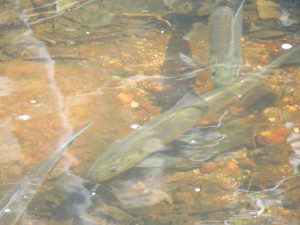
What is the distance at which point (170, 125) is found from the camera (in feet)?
12.1

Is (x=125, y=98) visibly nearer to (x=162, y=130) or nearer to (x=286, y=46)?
(x=162, y=130)

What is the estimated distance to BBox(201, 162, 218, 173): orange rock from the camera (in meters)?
3.55

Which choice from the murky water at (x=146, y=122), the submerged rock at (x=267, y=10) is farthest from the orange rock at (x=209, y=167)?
the submerged rock at (x=267, y=10)

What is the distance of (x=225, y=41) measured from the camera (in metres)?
4.39

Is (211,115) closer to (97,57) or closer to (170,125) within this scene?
(170,125)

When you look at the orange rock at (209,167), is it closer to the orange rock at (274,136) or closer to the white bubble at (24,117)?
the orange rock at (274,136)

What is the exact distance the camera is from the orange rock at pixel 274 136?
373 cm

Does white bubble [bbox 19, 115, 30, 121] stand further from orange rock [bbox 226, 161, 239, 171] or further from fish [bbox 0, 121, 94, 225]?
orange rock [bbox 226, 161, 239, 171]

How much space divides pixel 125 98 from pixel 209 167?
3.75ft

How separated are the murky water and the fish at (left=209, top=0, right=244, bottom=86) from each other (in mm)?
131

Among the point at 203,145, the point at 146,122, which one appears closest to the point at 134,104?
the point at 146,122

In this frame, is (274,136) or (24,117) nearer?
(274,136)

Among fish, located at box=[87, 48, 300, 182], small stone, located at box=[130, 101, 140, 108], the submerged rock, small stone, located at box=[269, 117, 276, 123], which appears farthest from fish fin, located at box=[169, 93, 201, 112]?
the submerged rock

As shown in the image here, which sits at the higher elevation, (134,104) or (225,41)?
(225,41)
